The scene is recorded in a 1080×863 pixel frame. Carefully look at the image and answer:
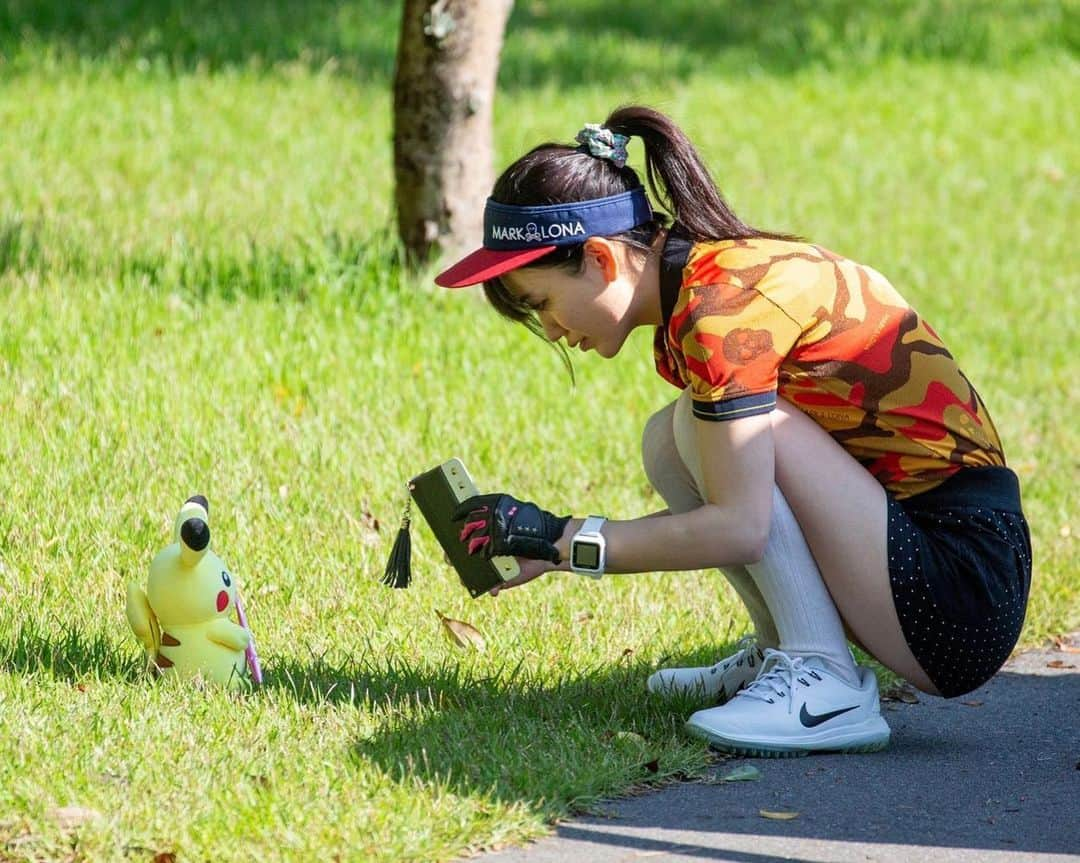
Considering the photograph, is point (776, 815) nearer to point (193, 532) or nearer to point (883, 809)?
point (883, 809)

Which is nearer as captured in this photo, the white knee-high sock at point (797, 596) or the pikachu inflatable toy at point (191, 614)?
the white knee-high sock at point (797, 596)


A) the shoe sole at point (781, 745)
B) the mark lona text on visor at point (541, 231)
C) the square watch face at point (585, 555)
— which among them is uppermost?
the mark lona text on visor at point (541, 231)

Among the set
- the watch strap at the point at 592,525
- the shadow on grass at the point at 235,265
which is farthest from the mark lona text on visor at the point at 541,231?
the shadow on grass at the point at 235,265

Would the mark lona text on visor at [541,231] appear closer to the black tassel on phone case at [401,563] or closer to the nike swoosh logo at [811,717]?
the black tassel on phone case at [401,563]

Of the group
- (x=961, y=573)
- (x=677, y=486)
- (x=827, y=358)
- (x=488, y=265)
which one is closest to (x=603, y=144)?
(x=488, y=265)

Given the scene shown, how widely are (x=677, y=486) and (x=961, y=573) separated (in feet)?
1.93

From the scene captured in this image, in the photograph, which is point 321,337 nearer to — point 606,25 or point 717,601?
point 717,601

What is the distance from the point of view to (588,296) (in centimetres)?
307

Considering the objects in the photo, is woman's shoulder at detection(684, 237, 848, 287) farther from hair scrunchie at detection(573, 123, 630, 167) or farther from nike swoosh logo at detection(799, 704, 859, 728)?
nike swoosh logo at detection(799, 704, 859, 728)

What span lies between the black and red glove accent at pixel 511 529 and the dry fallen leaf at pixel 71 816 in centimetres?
85

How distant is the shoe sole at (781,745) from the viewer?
3178 millimetres

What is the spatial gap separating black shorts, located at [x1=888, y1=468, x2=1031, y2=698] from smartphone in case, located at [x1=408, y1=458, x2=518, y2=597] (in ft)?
2.49

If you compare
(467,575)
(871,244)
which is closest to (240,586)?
(467,575)

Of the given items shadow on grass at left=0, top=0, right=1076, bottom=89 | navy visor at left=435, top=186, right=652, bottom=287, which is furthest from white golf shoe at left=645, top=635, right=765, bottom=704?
shadow on grass at left=0, top=0, right=1076, bottom=89
